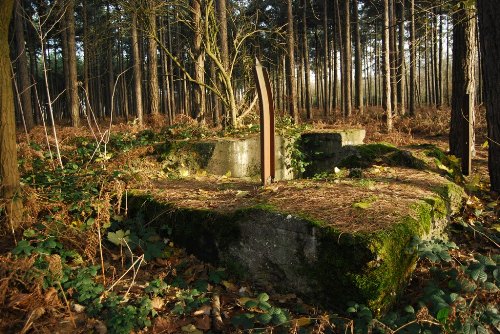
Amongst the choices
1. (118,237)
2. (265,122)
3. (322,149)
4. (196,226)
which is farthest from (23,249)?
(322,149)

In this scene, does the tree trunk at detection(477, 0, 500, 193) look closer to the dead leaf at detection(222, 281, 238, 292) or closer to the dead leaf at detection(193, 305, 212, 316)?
the dead leaf at detection(222, 281, 238, 292)

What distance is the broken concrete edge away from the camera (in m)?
2.73

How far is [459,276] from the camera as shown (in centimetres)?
285

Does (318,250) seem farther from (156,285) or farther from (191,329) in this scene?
(156,285)

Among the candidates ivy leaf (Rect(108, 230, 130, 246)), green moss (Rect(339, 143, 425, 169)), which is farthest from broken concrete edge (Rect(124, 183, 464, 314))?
green moss (Rect(339, 143, 425, 169))

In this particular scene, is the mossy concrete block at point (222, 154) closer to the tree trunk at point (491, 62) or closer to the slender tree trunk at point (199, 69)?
the slender tree trunk at point (199, 69)

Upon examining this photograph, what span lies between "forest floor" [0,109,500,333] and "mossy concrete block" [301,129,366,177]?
11.5ft

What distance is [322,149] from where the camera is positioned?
8023 millimetres

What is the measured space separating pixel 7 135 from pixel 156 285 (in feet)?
6.63

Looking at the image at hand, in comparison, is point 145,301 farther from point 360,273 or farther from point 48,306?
point 360,273

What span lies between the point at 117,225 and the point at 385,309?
2.94 m

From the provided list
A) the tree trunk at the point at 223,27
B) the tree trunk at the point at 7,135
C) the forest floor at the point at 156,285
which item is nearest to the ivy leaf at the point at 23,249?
the forest floor at the point at 156,285

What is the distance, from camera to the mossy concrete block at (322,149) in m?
7.92

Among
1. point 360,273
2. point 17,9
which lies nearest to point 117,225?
point 360,273
